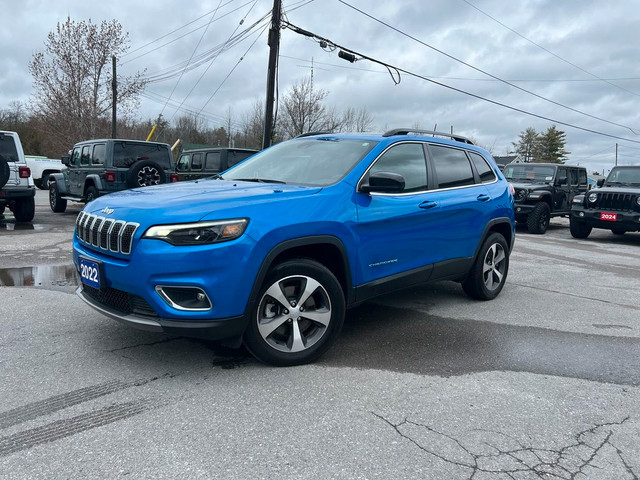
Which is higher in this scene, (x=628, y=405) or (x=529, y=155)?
(x=529, y=155)

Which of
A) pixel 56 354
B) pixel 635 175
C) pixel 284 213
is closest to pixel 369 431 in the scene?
pixel 284 213

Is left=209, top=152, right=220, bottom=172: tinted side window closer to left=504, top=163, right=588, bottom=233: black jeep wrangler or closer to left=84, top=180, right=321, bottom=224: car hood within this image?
left=504, top=163, right=588, bottom=233: black jeep wrangler

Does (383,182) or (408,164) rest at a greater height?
(408,164)

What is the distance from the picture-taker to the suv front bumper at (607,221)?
39.7 feet

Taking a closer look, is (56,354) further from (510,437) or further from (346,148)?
(510,437)

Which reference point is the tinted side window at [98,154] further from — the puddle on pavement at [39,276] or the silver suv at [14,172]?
the puddle on pavement at [39,276]

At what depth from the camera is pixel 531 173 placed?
50.9ft

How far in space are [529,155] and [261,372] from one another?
9235 cm

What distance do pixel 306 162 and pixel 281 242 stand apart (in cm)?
133

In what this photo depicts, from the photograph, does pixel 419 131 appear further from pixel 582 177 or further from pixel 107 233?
pixel 582 177

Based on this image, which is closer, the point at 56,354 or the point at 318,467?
the point at 318,467

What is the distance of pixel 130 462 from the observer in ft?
8.02

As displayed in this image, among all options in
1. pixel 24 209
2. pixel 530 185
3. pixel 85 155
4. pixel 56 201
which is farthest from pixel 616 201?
pixel 56 201

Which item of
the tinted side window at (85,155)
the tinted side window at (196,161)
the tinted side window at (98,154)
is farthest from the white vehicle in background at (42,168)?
the tinted side window at (98,154)
